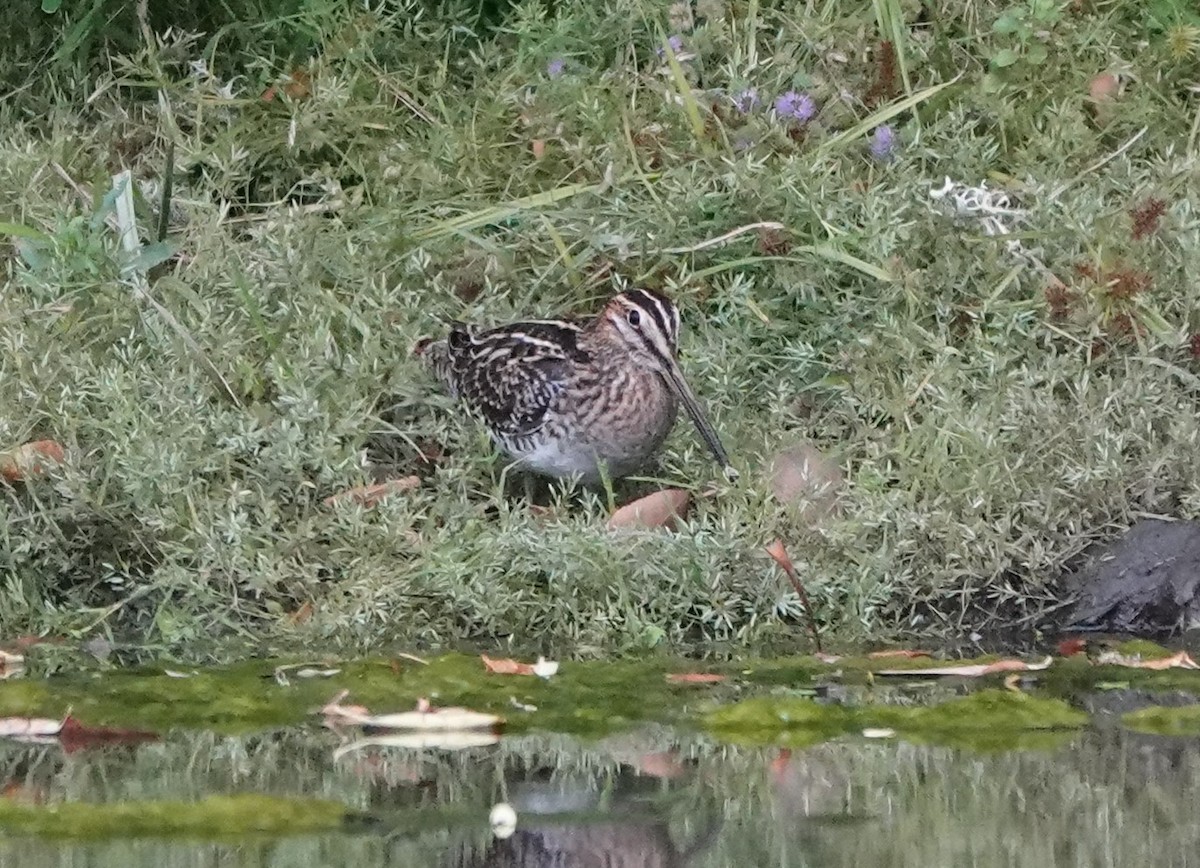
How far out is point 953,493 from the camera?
5469 mm

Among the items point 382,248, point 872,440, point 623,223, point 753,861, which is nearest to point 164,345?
point 382,248

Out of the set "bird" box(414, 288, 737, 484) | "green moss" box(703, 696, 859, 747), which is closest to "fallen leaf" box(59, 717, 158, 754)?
"green moss" box(703, 696, 859, 747)

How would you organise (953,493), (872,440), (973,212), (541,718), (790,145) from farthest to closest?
(790,145)
(973,212)
(872,440)
(953,493)
(541,718)

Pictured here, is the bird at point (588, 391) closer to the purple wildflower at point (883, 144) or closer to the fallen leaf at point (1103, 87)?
the purple wildflower at point (883, 144)

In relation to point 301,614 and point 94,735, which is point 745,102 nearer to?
point 301,614

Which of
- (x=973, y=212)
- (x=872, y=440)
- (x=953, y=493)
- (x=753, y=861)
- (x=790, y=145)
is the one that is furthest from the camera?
(x=790, y=145)

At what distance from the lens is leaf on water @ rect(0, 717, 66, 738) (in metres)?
4.31

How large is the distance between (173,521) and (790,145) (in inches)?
91.7

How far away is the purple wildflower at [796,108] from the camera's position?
22.5 ft

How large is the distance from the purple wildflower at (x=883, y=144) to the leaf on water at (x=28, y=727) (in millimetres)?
3310

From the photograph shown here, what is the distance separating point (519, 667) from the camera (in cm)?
479

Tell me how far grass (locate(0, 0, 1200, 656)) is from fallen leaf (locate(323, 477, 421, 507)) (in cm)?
5

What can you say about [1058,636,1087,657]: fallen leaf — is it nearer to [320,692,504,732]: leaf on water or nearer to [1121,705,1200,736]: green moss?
[1121,705,1200,736]: green moss

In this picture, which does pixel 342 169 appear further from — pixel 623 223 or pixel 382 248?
pixel 623 223
